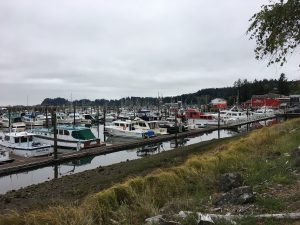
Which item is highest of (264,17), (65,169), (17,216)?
(264,17)

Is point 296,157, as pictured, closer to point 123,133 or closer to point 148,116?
point 123,133

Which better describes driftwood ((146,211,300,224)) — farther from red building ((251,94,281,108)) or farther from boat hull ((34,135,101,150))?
red building ((251,94,281,108))

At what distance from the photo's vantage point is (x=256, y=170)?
11883 mm

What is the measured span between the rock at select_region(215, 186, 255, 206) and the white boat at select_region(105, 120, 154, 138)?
47254 millimetres

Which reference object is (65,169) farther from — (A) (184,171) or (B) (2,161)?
(A) (184,171)

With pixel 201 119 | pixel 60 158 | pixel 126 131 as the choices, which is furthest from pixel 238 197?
pixel 201 119

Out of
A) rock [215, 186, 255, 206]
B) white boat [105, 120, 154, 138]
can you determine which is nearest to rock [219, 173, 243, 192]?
rock [215, 186, 255, 206]

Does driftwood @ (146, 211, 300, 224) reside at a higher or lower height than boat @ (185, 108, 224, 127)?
higher

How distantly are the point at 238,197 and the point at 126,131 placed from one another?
50.9 meters

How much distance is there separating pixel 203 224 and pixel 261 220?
3.24 feet

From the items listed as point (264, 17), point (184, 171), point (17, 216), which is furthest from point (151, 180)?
point (264, 17)

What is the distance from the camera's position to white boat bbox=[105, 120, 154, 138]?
56.5m

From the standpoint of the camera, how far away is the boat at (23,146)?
1537 inches

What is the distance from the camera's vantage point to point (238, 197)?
845 cm
